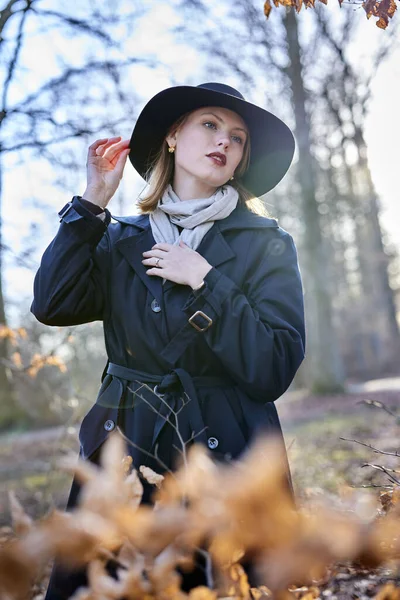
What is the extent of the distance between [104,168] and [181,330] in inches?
34.8

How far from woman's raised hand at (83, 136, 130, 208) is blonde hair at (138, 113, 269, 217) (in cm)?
19

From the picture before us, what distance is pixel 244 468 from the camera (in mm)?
1034

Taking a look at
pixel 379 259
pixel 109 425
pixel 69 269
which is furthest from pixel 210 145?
pixel 379 259

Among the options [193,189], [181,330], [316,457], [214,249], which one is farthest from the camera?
[316,457]

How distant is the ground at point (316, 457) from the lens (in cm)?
418

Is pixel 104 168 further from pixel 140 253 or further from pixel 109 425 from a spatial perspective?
pixel 109 425

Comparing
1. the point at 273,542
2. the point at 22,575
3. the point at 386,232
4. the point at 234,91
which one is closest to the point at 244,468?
the point at 273,542

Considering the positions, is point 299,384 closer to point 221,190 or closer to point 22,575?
point 221,190

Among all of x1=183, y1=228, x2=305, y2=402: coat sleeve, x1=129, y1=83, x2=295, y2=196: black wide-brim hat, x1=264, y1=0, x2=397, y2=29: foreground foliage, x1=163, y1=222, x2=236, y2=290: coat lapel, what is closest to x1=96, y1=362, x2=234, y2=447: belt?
x1=183, y1=228, x2=305, y2=402: coat sleeve

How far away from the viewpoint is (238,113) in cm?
264

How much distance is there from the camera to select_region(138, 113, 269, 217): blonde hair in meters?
2.71

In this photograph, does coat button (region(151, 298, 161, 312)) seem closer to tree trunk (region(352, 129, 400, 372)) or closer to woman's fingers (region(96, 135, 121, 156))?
woman's fingers (region(96, 135, 121, 156))

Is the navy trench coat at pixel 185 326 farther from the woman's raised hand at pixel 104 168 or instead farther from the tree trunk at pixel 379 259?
the tree trunk at pixel 379 259

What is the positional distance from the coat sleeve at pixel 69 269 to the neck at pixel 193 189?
0.45m
